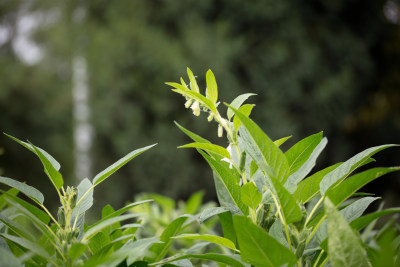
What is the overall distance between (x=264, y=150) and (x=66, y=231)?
28 cm

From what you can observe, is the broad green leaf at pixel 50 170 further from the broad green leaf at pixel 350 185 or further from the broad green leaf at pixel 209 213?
the broad green leaf at pixel 350 185

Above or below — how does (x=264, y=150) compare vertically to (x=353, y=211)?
above

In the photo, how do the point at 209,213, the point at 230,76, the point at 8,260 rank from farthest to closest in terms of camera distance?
the point at 230,76
the point at 209,213
the point at 8,260

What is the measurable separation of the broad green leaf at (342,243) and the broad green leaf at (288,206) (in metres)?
0.04

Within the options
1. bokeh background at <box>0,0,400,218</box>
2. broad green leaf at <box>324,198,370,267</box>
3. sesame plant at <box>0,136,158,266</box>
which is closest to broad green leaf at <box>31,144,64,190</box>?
sesame plant at <box>0,136,158,266</box>

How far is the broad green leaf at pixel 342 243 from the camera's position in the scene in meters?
0.35

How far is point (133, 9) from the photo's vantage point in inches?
190

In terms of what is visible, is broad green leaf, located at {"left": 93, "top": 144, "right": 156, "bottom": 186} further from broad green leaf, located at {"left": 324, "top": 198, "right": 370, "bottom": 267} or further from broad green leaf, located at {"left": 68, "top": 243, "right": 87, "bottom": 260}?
broad green leaf, located at {"left": 324, "top": 198, "right": 370, "bottom": 267}

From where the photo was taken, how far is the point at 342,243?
1.16 ft

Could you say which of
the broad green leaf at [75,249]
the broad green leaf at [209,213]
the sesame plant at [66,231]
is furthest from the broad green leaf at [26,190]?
the broad green leaf at [209,213]

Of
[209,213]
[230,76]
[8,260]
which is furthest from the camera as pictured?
[230,76]

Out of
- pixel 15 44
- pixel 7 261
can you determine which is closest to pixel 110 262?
pixel 7 261

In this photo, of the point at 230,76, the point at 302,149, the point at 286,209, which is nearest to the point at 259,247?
the point at 286,209

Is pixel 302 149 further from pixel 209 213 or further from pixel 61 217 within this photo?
pixel 61 217
